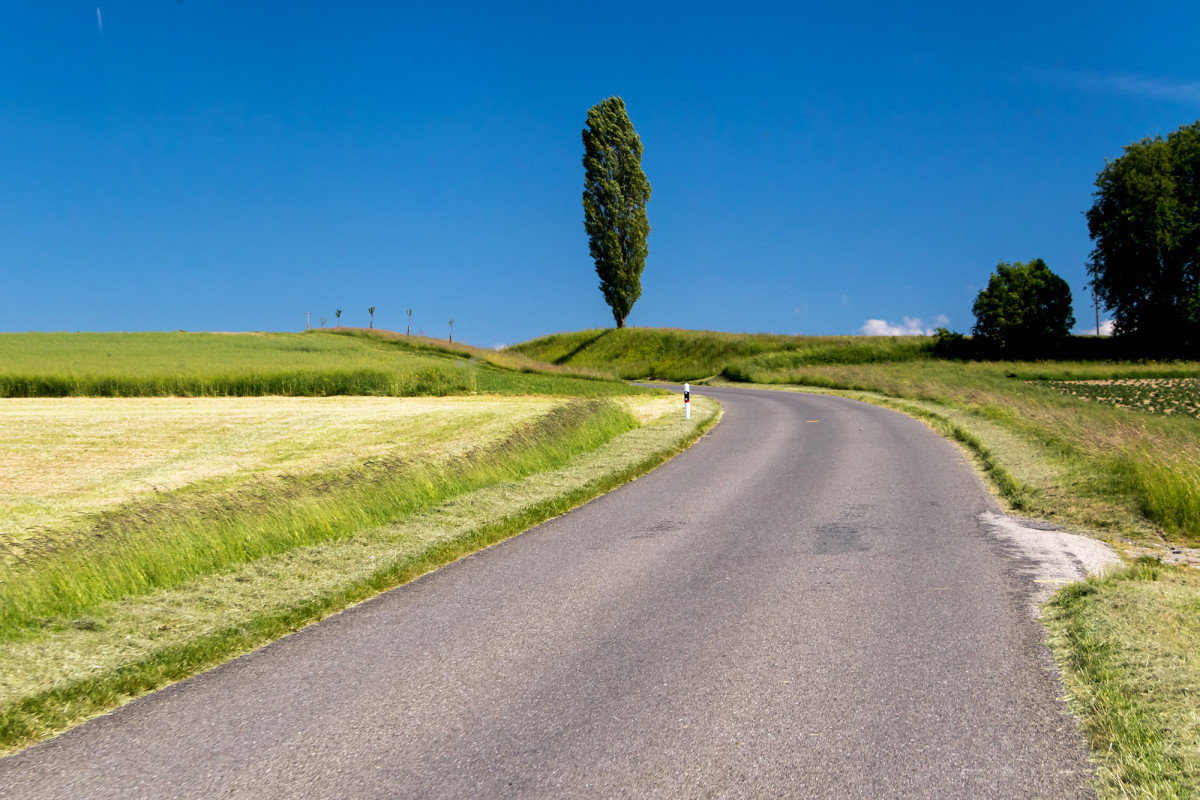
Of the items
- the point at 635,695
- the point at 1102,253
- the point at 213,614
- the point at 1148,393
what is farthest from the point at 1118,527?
the point at 1102,253

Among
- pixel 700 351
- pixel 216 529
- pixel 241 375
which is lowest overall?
pixel 216 529

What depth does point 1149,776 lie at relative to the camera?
373cm

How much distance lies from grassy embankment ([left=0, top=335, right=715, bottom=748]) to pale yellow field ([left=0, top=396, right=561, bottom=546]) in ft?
0.34

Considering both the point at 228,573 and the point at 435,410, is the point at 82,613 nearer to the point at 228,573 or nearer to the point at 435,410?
the point at 228,573

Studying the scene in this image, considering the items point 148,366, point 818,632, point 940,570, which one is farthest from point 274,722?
point 148,366

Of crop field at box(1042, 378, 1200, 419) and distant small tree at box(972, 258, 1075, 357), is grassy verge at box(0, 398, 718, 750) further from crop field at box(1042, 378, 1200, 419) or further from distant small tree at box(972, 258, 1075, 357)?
distant small tree at box(972, 258, 1075, 357)

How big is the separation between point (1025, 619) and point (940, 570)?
1.57 metres

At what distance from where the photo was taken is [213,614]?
21.5 feet

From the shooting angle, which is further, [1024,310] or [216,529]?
[1024,310]

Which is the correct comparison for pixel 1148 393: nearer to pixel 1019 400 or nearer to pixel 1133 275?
pixel 1019 400

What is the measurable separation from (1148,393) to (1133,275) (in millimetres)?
28938

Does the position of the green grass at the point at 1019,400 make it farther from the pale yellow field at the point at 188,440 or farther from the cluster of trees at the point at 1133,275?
Answer: the pale yellow field at the point at 188,440

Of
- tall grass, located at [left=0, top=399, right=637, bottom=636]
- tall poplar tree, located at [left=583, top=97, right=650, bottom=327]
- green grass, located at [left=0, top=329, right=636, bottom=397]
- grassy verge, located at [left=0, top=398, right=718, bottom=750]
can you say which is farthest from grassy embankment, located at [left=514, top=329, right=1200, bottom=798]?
tall poplar tree, located at [left=583, top=97, right=650, bottom=327]

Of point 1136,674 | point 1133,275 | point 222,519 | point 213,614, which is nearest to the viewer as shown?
point 1136,674
